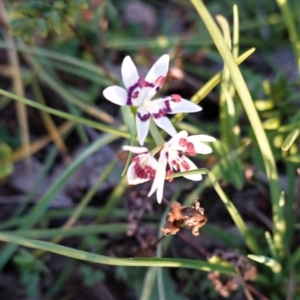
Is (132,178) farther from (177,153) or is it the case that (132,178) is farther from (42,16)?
(42,16)

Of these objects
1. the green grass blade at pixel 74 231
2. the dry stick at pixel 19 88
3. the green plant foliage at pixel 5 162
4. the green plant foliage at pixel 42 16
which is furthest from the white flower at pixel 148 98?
the dry stick at pixel 19 88

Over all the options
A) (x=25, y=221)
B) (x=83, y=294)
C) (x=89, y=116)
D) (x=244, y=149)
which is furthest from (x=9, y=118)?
(x=244, y=149)

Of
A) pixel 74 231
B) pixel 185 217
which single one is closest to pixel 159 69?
pixel 185 217

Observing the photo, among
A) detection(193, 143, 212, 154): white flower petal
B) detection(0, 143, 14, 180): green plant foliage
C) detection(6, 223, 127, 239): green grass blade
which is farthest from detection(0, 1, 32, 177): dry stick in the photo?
detection(193, 143, 212, 154): white flower petal

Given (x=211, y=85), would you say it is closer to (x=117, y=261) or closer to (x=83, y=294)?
(x=117, y=261)

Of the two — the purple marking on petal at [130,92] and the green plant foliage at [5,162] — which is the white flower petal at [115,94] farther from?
the green plant foliage at [5,162]

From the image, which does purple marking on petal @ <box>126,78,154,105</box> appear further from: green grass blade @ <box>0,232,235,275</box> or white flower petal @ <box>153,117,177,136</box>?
green grass blade @ <box>0,232,235,275</box>

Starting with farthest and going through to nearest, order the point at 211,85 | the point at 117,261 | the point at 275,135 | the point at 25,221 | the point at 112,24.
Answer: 1. the point at 112,24
2. the point at 25,221
3. the point at 275,135
4. the point at 211,85
5. the point at 117,261
